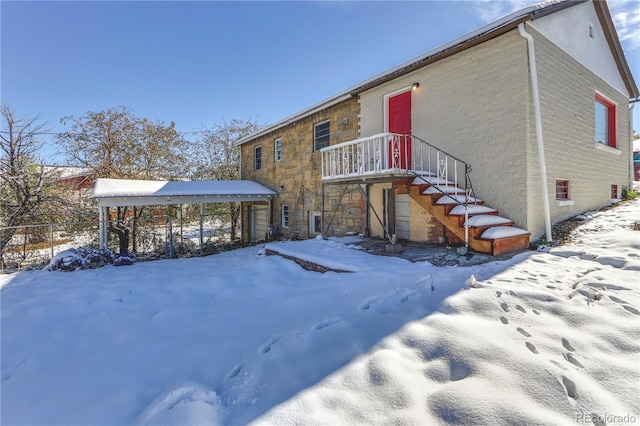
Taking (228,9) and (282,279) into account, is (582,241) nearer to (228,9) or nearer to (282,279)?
(282,279)

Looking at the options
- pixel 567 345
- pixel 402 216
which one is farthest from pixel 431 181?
pixel 567 345

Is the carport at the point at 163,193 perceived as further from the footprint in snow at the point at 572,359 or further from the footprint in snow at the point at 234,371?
the footprint in snow at the point at 572,359

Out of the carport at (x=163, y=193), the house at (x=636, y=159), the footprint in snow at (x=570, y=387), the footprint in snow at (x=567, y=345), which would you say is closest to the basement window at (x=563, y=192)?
the footprint in snow at (x=567, y=345)

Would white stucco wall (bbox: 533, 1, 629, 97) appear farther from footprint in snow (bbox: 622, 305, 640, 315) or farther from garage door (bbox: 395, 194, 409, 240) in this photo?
footprint in snow (bbox: 622, 305, 640, 315)

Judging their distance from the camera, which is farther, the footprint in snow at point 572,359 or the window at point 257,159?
the window at point 257,159

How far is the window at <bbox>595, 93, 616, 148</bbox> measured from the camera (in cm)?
837

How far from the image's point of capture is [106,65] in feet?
32.5

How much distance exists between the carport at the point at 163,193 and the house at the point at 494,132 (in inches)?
135

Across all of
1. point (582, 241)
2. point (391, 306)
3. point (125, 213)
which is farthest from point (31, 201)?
point (582, 241)

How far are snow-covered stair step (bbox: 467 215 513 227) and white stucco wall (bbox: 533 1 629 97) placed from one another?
153 inches

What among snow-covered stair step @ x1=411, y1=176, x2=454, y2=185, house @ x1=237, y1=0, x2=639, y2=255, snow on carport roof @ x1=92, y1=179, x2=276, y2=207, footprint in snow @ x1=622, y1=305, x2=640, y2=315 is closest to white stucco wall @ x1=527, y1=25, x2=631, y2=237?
house @ x1=237, y1=0, x2=639, y2=255

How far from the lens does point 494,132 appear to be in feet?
18.8

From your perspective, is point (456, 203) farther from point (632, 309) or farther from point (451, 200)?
point (632, 309)

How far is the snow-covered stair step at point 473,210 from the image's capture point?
206 inches
